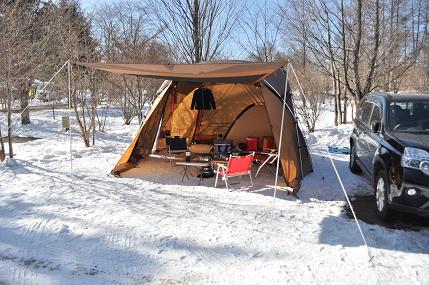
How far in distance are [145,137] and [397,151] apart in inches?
220

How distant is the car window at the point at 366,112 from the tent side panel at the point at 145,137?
4079 mm

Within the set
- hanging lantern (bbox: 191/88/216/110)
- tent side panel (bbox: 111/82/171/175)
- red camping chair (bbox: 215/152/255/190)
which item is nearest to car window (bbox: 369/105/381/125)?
red camping chair (bbox: 215/152/255/190)

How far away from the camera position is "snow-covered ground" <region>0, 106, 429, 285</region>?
377 centimetres

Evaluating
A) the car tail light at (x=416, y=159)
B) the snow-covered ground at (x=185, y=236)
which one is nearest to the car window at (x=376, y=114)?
the snow-covered ground at (x=185, y=236)

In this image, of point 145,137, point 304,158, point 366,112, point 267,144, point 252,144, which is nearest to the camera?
point 366,112

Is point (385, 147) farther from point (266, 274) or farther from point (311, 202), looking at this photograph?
point (266, 274)

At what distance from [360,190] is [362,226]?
2.00 meters

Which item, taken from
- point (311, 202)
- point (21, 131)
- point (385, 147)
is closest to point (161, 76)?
point (311, 202)

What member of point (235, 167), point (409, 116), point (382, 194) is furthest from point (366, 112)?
point (235, 167)

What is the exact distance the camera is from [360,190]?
697 cm

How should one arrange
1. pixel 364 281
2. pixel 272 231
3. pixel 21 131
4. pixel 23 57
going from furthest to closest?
1. pixel 21 131
2. pixel 23 57
3. pixel 272 231
4. pixel 364 281

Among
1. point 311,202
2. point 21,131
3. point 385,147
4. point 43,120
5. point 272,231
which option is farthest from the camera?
point 43,120

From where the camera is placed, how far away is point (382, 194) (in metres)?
5.35

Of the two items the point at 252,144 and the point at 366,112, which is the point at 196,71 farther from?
the point at 252,144
